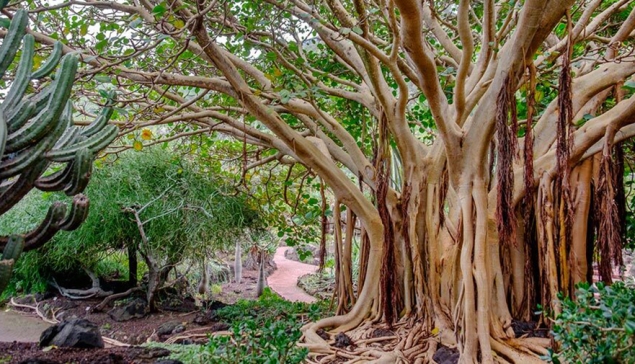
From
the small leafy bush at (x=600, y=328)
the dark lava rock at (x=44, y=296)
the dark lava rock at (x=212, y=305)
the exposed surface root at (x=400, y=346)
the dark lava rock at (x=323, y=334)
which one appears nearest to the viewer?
the small leafy bush at (x=600, y=328)

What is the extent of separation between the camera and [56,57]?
2.64 metres

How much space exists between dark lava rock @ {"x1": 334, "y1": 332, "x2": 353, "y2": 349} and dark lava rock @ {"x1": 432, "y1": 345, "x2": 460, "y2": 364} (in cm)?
76

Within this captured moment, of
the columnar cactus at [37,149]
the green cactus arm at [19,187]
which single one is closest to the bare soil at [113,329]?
the columnar cactus at [37,149]

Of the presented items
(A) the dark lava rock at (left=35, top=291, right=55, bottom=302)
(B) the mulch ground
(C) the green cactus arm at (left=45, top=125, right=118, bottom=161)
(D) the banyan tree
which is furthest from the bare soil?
(D) the banyan tree

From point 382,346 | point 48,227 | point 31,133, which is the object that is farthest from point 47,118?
point 382,346

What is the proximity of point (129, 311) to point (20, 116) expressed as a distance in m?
3.75

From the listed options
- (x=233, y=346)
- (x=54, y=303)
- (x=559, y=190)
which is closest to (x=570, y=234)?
(x=559, y=190)

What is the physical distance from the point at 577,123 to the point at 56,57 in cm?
386

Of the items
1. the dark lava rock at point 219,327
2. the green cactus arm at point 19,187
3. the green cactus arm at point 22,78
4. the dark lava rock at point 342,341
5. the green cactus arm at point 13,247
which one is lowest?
the dark lava rock at point 219,327

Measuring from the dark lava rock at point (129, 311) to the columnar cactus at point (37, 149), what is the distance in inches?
135

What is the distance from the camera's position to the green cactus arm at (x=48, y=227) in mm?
2389

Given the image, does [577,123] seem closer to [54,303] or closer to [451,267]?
[451,267]

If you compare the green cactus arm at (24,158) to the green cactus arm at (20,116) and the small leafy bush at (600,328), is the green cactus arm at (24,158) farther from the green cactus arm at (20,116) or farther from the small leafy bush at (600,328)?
the small leafy bush at (600,328)

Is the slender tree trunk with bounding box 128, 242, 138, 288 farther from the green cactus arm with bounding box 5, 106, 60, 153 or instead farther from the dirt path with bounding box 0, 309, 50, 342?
the green cactus arm with bounding box 5, 106, 60, 153
